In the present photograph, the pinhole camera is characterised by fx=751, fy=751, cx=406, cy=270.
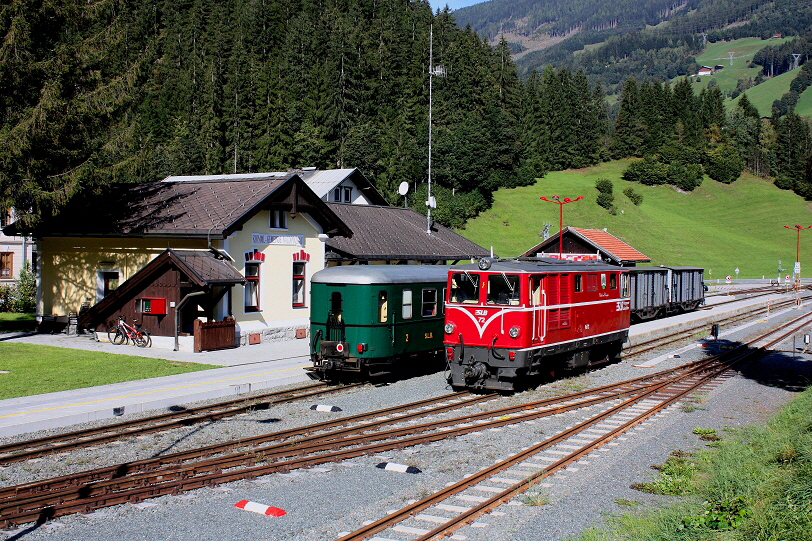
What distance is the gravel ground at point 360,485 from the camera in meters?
8.77

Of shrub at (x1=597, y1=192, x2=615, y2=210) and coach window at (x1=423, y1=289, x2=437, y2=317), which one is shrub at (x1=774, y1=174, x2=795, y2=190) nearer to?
shrub at (x1=597, y1=192, x2=615, y2=210)

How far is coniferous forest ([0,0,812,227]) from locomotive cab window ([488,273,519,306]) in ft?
49.1

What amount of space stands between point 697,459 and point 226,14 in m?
110

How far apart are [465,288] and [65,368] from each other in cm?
1072

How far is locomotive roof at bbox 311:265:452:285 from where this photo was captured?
1870cm

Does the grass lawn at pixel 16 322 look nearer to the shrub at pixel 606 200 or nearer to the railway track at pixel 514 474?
the railway track at pixel 514 474

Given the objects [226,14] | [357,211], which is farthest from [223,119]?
[357,211]

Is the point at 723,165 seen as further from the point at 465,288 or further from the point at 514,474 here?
the point at 514,474

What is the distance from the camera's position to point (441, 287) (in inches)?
835

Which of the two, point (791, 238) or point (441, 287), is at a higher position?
point (791, 238)

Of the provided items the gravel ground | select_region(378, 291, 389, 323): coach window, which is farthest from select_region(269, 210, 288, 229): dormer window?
the gravel ground

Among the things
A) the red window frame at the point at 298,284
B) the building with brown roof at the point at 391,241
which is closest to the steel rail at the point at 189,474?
the red window frame at the point at 298,284

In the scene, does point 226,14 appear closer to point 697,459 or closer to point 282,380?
point 282,380

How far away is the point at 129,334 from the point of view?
2470cm
